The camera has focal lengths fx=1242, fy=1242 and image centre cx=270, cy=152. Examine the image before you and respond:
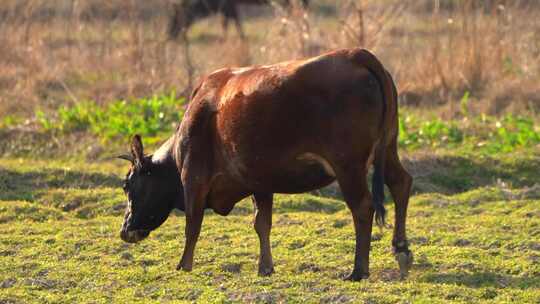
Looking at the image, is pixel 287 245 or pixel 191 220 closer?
pixel 191 220

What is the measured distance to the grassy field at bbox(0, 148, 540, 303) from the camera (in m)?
7.13

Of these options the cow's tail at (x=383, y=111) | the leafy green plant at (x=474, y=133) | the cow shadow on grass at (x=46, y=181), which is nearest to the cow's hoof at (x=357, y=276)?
the cow's tail at (x=383, y=111)

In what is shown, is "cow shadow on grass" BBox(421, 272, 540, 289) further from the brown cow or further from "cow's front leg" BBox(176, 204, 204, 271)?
"cow's front leg" BBox(176, 204, 204, 271)

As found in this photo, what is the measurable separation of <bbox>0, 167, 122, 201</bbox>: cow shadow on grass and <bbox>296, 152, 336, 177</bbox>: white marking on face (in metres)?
3.91

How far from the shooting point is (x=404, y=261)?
7.73m

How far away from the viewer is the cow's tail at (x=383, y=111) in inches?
285

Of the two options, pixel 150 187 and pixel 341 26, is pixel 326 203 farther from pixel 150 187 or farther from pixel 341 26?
pixel 341 26

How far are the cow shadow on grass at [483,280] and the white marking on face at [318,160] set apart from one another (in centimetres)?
86

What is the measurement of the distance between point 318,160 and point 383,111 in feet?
1.55

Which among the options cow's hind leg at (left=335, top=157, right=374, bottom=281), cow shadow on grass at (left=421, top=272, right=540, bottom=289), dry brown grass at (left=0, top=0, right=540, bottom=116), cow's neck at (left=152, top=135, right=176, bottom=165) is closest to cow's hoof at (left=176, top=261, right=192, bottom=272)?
cow's neck at (left=152, top=135, right=176, bottom=165)

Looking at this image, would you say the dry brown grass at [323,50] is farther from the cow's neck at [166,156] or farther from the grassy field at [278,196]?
the cow's neck at [166,156]

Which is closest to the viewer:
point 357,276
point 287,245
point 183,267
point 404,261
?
point 357,276

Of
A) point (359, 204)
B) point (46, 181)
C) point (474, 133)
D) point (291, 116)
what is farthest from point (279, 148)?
point (474, 133)

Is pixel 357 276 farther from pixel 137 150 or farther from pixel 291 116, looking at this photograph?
pixel 137 150
